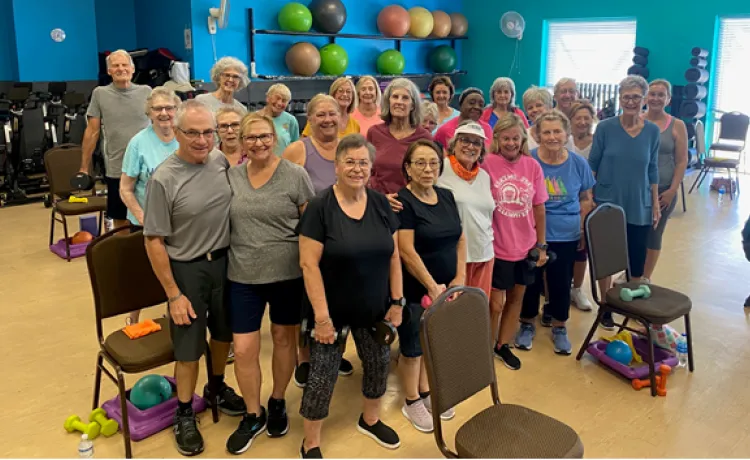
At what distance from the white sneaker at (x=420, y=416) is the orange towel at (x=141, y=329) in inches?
46.8

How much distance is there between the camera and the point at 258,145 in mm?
2416

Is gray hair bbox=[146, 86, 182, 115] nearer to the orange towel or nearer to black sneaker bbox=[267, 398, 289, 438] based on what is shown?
the orange towel

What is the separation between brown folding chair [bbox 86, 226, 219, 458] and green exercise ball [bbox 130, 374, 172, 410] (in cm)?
13

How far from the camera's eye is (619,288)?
3.44 metres

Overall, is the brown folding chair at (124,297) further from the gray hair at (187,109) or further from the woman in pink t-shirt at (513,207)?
the woman in pink t-shirt at (513,207)

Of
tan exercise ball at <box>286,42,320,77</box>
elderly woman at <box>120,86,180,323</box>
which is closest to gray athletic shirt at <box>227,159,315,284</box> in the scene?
elderly woman at <box>120,86,180,323</box>

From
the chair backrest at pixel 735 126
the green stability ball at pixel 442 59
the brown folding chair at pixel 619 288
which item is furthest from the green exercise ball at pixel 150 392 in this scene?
the green stability ball at pixel 442 59

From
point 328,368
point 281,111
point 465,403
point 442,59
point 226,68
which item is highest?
point 442,59

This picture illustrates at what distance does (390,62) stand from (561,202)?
6.57 m

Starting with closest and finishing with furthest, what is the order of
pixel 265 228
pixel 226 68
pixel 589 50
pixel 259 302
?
pixel 265 228 < pixel 259 302 < pixel 226 68 < pixel 589 50

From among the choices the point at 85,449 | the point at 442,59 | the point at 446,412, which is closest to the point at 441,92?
the point at 446,412

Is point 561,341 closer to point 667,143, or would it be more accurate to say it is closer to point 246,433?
point 667,143

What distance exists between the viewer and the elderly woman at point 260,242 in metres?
2.46

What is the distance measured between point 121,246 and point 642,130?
2891mm
